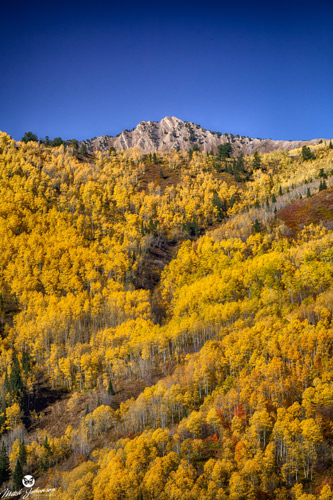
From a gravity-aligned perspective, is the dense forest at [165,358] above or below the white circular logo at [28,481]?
above

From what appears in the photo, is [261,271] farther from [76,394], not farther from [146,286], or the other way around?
[76,394]

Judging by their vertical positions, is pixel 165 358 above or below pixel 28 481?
above

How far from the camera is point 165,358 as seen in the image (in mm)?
117125

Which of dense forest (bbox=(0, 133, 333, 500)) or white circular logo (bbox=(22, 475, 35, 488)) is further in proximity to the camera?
white circular logo (bbox=(22, 475, 35, 488))

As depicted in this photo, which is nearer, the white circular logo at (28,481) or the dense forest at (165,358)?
the dense forest at (165,358)

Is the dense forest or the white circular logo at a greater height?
the dense forest

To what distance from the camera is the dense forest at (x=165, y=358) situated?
6888 cm

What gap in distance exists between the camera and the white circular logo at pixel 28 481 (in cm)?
7968

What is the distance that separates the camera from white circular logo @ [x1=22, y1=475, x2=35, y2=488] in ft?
261

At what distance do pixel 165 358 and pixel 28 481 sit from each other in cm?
4979

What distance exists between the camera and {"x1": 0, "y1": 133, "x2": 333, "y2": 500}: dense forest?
226 feet

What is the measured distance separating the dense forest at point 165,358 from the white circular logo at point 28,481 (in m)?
1.29

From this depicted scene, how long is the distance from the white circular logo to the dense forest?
129cm

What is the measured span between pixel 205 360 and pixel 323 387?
102ft
